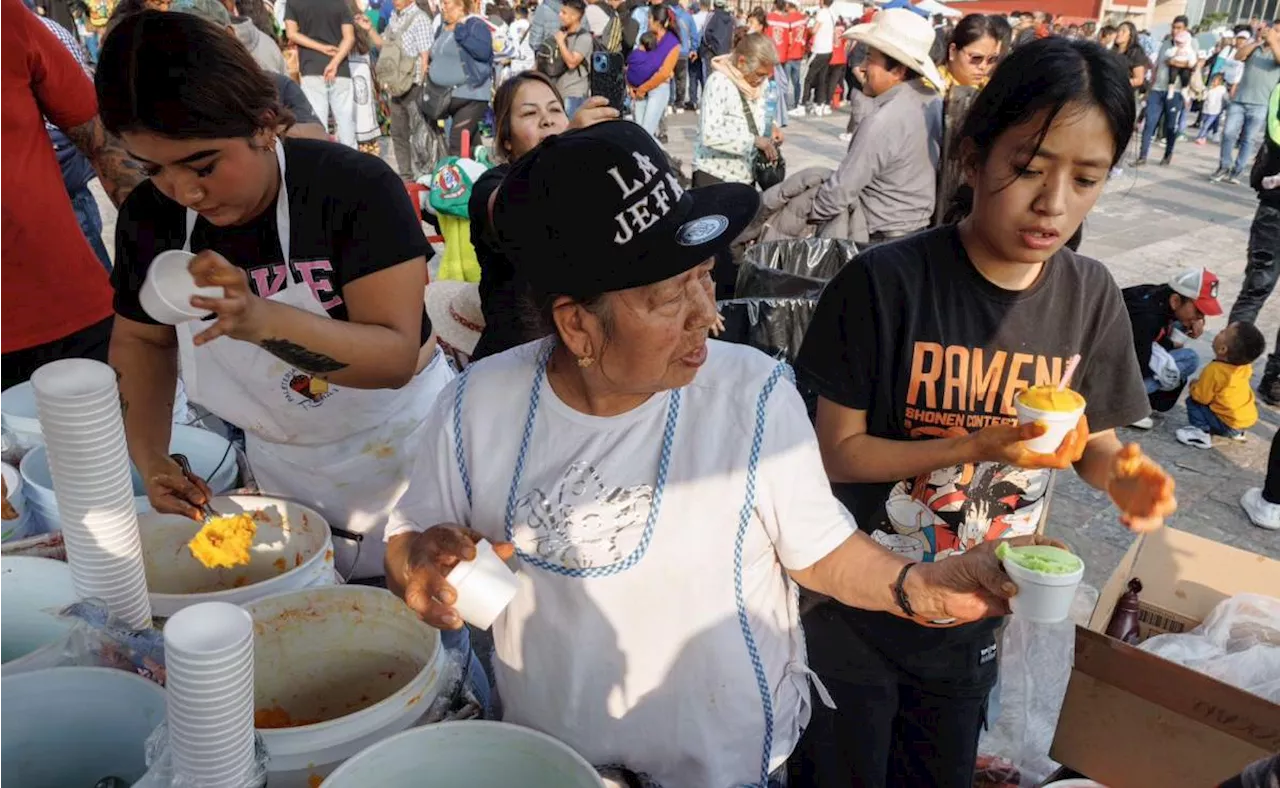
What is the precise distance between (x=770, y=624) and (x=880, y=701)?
613 mm

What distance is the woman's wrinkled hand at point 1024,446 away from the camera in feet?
5.27

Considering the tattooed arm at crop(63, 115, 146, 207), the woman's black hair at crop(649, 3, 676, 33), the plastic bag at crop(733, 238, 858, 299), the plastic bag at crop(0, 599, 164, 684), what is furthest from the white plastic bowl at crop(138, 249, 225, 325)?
the woman's black hair at crop(649, 3, 676, 33)

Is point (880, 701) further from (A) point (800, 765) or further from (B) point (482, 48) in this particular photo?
(B) point (482, 48)

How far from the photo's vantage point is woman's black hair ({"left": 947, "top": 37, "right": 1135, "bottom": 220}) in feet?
5.35

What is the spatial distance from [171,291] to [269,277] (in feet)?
1.55

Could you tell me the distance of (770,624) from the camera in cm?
148

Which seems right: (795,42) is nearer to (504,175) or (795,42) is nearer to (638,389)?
(504,175)

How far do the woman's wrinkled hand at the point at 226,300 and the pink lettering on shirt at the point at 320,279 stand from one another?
1.13ft

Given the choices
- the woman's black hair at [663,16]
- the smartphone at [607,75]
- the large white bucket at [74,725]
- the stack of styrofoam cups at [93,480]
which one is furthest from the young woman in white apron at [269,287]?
the woman's black hair at [663,16]

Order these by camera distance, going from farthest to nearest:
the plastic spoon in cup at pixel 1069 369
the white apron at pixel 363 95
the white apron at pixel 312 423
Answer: the white apron at pixel 363 95 → the white apron at pixel 312 423 → the plastic spoon in cup at pixel 1069 369

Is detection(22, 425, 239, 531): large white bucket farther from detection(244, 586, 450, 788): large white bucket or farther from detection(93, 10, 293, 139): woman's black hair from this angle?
detection(93, 10, 293, 139): woman's black hair

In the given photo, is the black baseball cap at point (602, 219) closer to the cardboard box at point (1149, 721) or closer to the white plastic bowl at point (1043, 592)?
the white plastic bowl at point (1043, 592)

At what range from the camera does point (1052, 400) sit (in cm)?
160

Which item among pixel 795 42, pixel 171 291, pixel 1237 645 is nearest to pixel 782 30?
pixel 795 42
